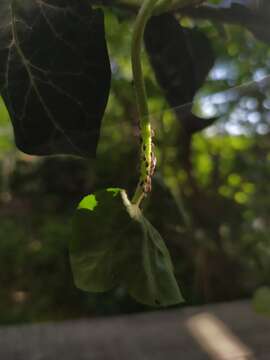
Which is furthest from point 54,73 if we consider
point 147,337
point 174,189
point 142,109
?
point 147,337

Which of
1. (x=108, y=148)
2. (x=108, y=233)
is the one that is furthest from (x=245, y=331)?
(x=108, y=233)

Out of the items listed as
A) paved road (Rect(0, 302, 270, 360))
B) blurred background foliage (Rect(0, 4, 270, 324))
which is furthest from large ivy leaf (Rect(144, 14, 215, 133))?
paved road (Rect(0, 302, 270, 360))

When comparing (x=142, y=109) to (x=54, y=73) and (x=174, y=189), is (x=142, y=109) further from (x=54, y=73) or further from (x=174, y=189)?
(x=174, y=189)

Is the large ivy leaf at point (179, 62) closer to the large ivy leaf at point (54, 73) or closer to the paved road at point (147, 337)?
the large ivy leaf at point (54, 73)

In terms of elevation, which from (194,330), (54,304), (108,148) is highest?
(108,148)

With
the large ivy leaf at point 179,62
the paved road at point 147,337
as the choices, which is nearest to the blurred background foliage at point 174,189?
the large ivy leaf at point 179,62

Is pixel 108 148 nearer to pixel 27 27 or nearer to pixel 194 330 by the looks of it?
pixel 194 330
